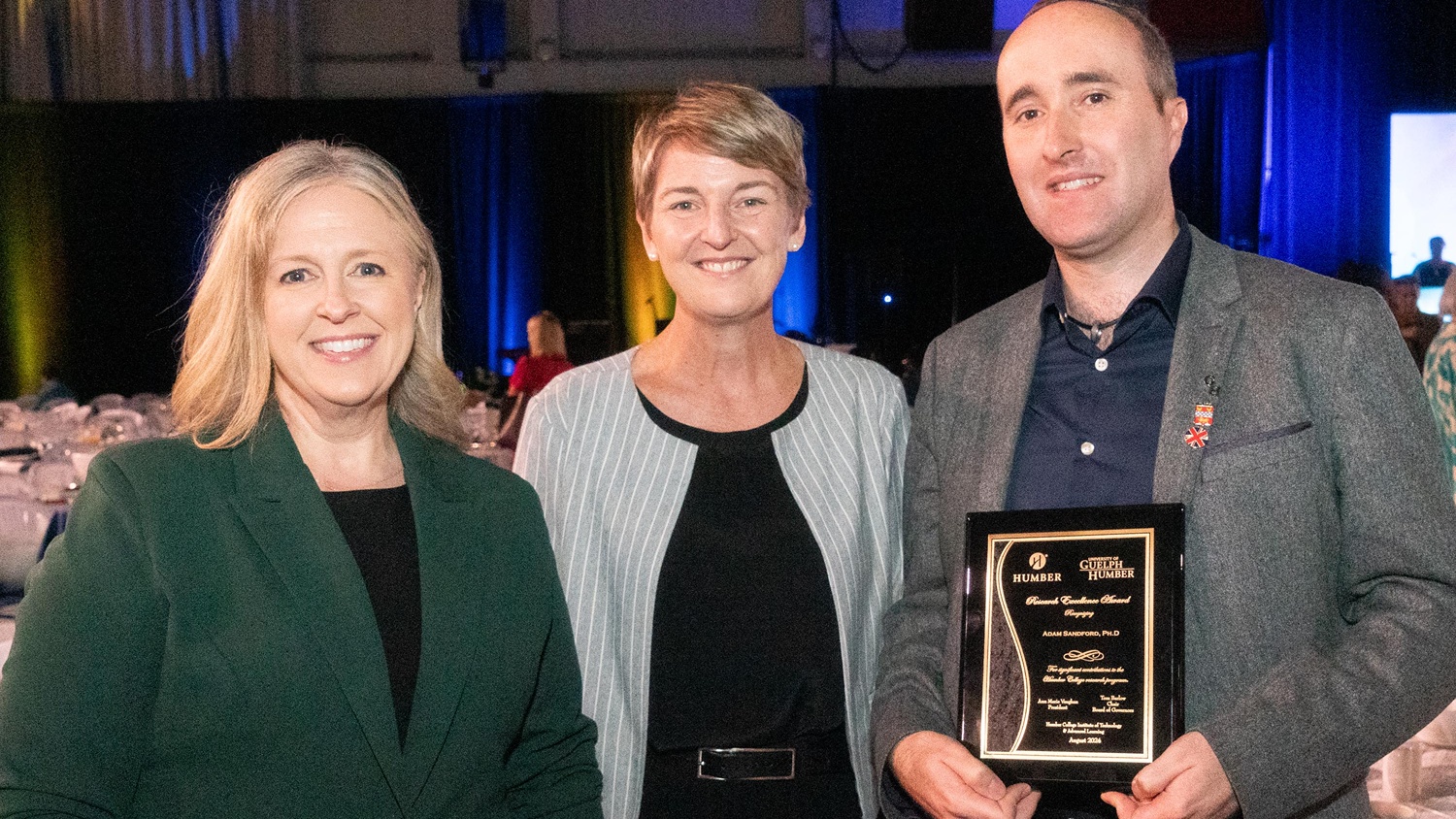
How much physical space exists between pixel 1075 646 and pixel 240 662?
1.13 metres

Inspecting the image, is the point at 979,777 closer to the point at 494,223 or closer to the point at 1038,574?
the point at 1038,574

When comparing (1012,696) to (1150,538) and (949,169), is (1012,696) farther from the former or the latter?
(949,169)

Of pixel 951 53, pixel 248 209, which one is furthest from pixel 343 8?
pixel 248 209

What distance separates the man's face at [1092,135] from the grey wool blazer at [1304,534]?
0.51 ft

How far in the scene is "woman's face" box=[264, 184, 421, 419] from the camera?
1.90 meters

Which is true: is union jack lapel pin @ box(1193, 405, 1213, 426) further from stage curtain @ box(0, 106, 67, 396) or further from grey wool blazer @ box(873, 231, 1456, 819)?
stage curtain @ box(0, 106, 67, 396)

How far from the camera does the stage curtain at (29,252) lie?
1446 cm

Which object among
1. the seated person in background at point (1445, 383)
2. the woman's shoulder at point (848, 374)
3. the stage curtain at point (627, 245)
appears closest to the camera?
the woman's shoulder at point (848, 374)

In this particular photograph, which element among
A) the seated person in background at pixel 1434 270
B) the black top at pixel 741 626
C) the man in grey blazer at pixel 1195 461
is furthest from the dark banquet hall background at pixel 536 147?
the man in grey blazer at pixel 1195 461

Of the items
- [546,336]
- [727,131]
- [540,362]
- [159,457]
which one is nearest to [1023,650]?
[727,131]

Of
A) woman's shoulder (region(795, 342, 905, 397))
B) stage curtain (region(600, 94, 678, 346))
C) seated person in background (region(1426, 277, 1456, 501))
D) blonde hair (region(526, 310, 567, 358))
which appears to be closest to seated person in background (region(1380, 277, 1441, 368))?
seated person in background (region(1426, 277, 1456, 501))

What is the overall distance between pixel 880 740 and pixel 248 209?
1264 millimetres

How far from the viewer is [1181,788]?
5.56ft

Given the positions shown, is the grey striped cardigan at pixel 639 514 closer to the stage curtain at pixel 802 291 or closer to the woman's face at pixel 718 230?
the woman's face at pixel 718 230
